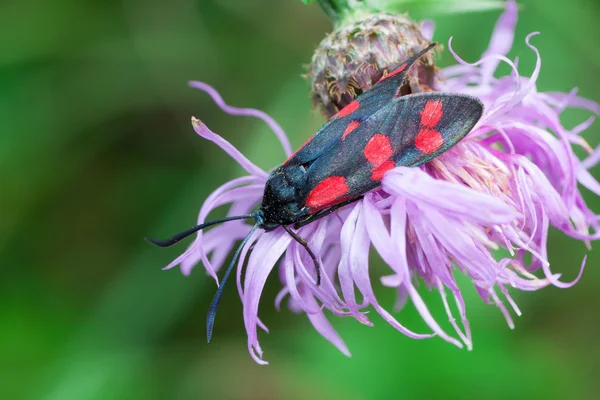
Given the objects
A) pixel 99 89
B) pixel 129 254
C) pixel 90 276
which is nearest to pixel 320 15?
pixel 99 89

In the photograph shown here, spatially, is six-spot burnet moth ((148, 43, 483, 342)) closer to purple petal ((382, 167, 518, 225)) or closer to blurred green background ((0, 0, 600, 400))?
purple petal ((382, 167, 518, 225))

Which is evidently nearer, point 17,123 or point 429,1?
point 429,1

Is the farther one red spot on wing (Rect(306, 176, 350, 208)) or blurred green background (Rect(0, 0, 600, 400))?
blurred green background (Rect(0, 0, 600, 400))

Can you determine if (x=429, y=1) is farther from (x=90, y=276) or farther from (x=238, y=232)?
Answer: (x=90, y=276)

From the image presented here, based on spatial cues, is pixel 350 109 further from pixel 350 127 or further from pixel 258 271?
pixel 258 271

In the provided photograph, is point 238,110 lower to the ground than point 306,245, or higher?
higher

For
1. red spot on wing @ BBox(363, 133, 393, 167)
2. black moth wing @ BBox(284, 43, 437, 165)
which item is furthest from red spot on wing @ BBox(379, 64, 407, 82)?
red spot on wing @ BBox(363, 133, 393, 167)

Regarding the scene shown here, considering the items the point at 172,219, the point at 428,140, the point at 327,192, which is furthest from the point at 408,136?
the point at 172,219
